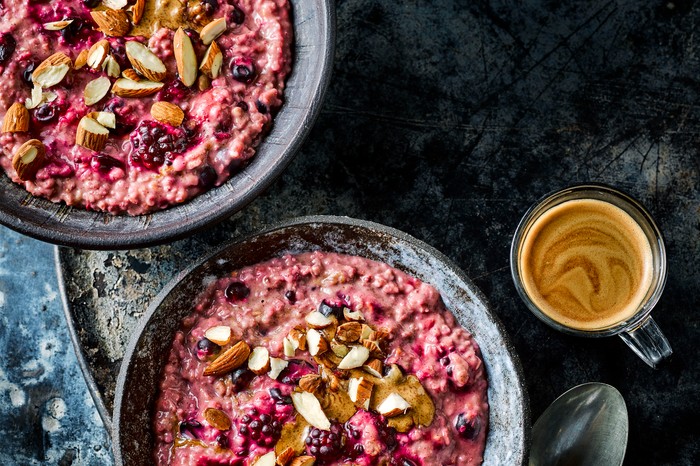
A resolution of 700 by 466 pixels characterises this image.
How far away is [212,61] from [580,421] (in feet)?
5.94

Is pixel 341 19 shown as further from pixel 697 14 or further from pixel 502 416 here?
pixel 502 416

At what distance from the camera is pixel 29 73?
2.55 metres

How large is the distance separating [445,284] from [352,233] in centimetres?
35

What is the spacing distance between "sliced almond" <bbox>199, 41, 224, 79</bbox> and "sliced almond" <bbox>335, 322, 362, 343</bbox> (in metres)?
0.92

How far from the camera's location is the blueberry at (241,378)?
249cm

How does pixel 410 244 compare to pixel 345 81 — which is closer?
pixel 410 244

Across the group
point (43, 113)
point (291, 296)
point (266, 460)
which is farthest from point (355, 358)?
point (43, 113)

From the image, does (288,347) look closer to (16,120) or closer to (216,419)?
(216,419)

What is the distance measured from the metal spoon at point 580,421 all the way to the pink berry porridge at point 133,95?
4.73ft

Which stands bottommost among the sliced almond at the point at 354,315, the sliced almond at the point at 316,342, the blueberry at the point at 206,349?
the blueberry at the point at 206,349

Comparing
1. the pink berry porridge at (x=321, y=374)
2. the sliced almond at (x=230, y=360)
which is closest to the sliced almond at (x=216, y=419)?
the pink berry porridge at (x=321, y=374)

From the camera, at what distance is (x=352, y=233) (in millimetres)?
2605

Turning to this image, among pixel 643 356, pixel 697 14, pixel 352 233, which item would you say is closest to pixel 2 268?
pixel 352 233

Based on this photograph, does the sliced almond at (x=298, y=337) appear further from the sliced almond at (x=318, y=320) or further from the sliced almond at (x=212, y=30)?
the sliced almond at (x=212, y=30)
